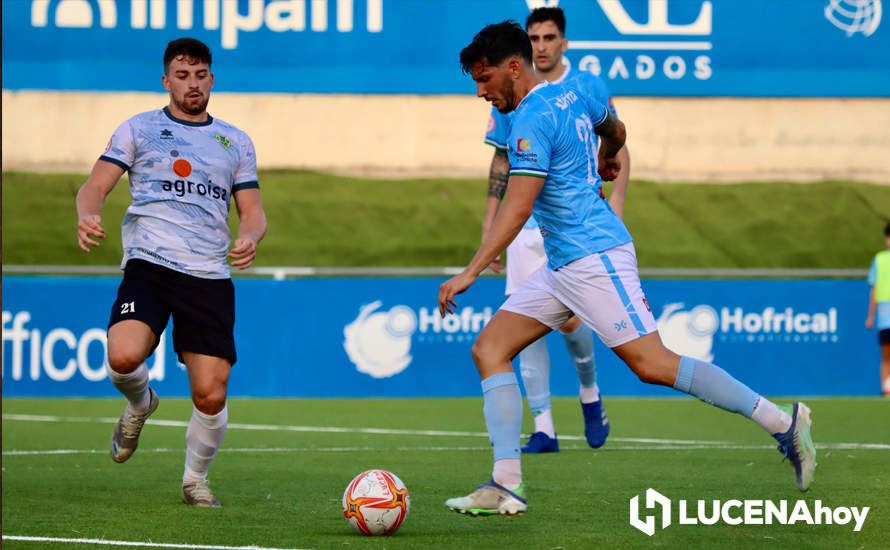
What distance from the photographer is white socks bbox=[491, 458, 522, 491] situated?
18.3 feet

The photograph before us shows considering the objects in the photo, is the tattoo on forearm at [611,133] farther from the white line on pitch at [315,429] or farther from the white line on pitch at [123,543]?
the white line on pitch at [315,429]

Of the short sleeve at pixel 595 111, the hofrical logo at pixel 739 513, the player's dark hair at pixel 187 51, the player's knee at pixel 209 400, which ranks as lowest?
the hofrical logo at pixel 739 513

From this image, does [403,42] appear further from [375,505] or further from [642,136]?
[375,505]

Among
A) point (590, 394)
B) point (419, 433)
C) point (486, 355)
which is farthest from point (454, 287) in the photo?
point (419, 433)

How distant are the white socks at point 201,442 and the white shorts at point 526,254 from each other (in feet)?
8.89

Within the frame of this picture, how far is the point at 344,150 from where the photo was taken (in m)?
24.7

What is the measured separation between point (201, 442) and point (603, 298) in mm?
1896

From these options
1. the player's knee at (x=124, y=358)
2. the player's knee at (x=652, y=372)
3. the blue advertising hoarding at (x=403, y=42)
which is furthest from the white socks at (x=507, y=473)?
the blue advertising hoarding at (x=403, y=42)

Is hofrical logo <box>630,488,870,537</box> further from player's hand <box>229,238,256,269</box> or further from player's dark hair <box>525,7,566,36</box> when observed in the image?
player's dark hair <box>525,7,566,36</box>

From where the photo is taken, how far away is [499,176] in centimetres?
861

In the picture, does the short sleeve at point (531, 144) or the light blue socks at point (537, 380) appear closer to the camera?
the short sleeve at point (531, 144)

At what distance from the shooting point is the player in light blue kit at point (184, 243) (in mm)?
6215

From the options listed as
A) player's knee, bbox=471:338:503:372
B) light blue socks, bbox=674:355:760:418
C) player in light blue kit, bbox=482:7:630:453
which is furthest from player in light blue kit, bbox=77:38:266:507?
player in light blue kit, bbox=482:7:630:453

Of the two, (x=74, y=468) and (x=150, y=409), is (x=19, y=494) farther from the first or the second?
(x=74, y=468)
